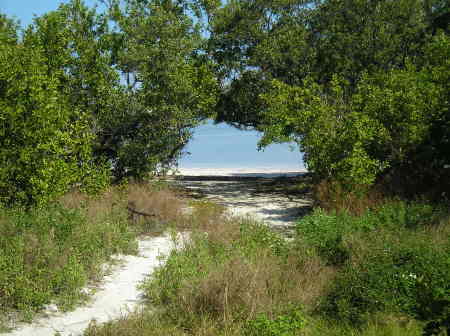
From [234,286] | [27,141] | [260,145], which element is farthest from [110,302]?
[260,145]

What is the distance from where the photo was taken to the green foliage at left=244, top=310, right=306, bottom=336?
5.16 metres

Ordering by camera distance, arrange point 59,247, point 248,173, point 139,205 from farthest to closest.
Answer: point 248,173 → point 139,205 → point 59,247

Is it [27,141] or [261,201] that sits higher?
[27,141]

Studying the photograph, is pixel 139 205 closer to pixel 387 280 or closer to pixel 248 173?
pixel 387 280

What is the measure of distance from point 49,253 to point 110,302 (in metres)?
1.15

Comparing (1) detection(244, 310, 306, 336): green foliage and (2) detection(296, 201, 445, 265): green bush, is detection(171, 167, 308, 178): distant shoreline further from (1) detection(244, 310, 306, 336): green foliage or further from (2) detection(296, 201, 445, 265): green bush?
(1) detection(244, 310, 306, 336): green foliage

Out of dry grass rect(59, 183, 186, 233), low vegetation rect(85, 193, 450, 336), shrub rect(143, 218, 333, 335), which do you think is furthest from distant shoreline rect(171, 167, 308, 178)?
low vegetation rect(85, 193, 450, 336)

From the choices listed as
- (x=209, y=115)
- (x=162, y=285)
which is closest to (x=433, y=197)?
(x=162, y=285)

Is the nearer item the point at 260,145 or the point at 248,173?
the point at 260,145

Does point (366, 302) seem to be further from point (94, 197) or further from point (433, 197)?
point (94, 197)

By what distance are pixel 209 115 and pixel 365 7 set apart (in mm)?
7388

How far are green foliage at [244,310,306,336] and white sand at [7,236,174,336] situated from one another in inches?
66.6

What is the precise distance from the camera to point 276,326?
5.20 metres

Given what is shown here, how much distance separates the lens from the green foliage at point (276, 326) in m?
5.16
